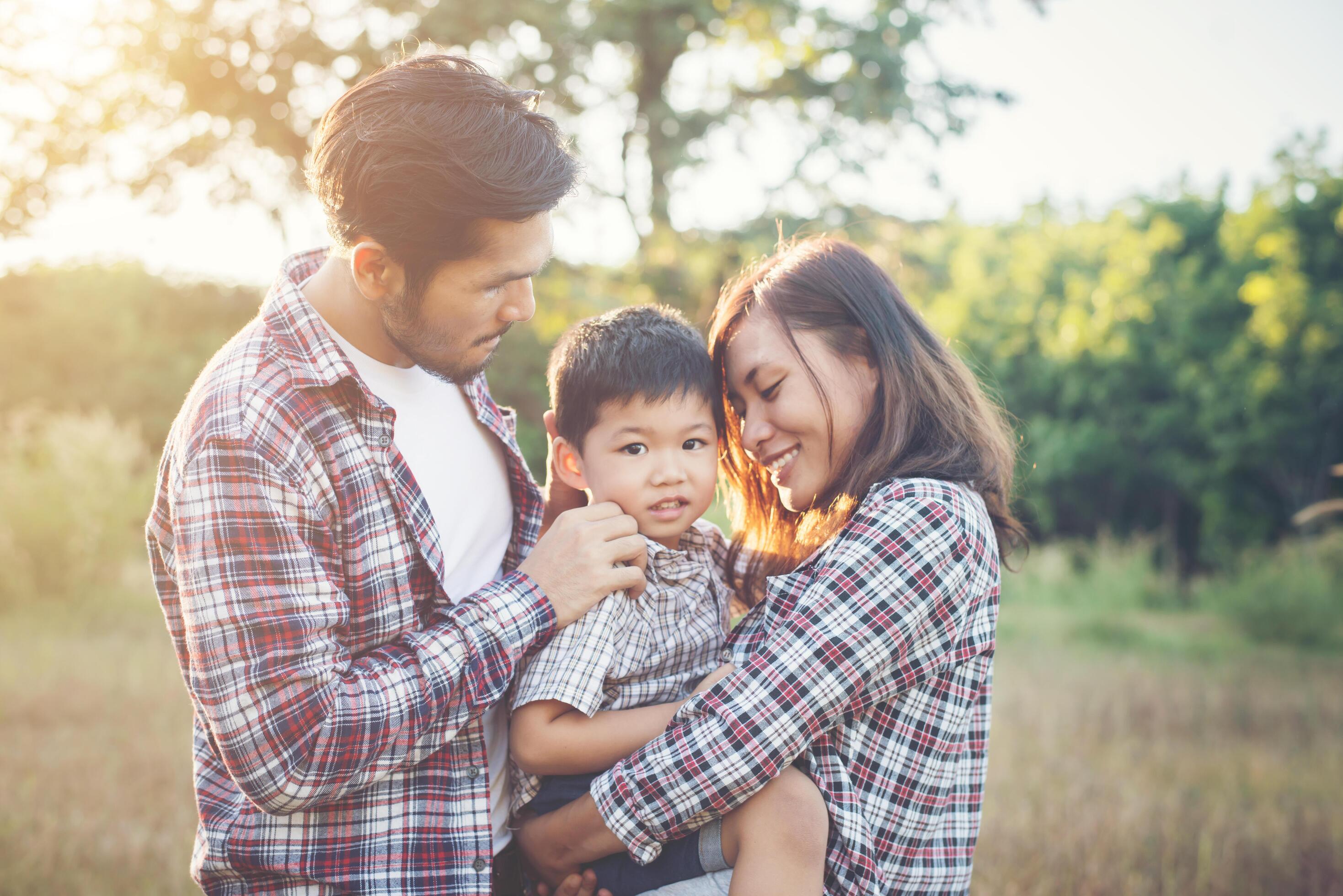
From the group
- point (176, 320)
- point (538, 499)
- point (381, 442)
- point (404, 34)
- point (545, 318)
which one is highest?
point (404, 34)

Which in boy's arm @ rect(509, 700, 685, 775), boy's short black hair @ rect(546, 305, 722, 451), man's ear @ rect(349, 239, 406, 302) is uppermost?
man's ear @ rect(349, 239, 406, 302)

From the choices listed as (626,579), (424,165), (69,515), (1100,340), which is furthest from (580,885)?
(1100,340)

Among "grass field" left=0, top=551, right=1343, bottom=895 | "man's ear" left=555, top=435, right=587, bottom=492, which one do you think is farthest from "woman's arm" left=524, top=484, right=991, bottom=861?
"grass field" left=0, top=551, right=1343, bottom=895

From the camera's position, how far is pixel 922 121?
29.3 ft

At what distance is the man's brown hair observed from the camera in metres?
1.85

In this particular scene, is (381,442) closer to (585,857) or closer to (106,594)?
(585,857)

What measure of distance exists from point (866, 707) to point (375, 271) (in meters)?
1.29

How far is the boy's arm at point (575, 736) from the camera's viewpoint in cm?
182

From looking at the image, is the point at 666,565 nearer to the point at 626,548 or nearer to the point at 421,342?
the point at 626,548

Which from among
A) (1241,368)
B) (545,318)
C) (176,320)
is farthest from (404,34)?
(1241,368)

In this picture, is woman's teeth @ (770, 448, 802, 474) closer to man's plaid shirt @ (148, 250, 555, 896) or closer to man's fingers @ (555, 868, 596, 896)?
man's plaid shirt @ (148, 250, 555, 896)

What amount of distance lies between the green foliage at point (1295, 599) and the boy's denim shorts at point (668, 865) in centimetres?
1232

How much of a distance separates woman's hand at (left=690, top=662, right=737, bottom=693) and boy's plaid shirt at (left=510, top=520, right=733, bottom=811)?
19 cm

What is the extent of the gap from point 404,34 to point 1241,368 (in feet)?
57.8
